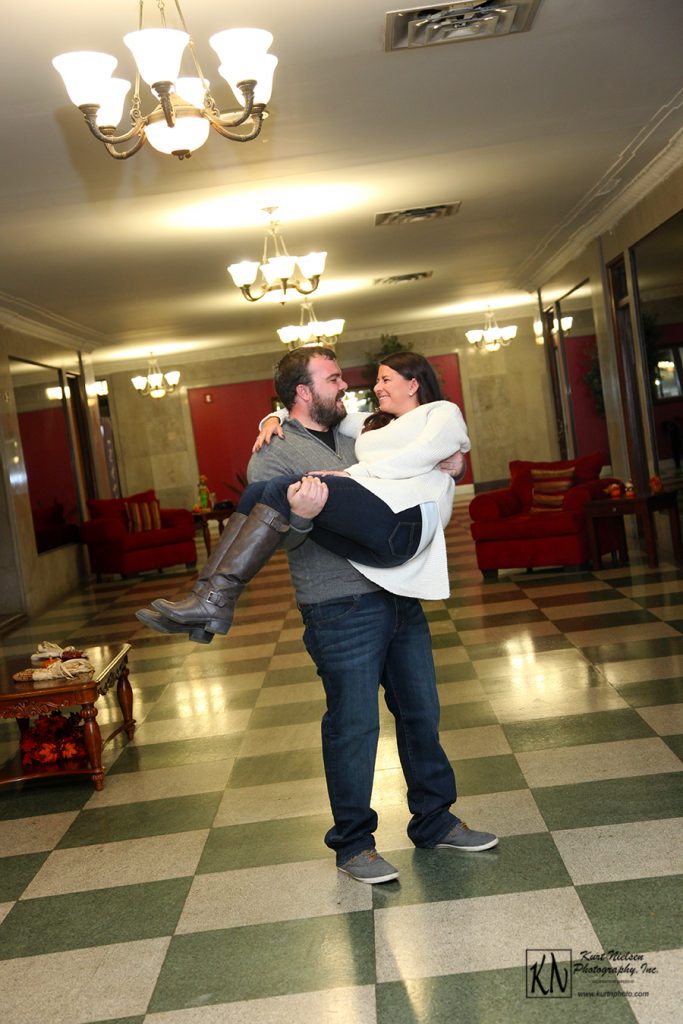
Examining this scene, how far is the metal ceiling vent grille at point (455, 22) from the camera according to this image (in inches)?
177

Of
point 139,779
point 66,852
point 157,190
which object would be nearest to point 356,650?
point 66,852

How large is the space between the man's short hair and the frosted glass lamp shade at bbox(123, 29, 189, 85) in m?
1.22

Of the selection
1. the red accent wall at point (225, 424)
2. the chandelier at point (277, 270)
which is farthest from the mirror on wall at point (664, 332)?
A: the red accent wall at point (225, 424)

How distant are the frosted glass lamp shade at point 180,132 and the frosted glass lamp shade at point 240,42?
0.38m

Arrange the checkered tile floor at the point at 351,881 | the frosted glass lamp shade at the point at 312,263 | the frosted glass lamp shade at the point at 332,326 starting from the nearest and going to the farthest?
the checkered tile floor at the point at 351,881
the frosted glass lamp shade at the point at 312,263
the frosted glass lamp shade at the point at 332,326

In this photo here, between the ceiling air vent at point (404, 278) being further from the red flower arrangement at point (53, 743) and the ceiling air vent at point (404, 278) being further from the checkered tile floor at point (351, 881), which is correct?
the red flower arrangement at point (53, 743)

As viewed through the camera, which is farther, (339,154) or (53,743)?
(339,154)

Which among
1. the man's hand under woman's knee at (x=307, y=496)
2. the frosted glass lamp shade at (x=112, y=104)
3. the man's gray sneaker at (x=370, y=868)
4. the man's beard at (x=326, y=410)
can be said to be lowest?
the man's gray sneaker at (x=370, y=868)

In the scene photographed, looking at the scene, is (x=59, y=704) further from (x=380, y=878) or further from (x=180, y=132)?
(x=180, y=132)

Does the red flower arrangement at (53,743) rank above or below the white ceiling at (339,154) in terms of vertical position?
below

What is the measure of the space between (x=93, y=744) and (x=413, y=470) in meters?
2.04

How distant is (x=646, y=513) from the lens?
8.36 m

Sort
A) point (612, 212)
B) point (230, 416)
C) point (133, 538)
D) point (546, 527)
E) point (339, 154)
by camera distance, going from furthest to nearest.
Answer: point (230, 416) < point (133, 538) < point (612, 212) < point (546, 527) < point (339, 154)

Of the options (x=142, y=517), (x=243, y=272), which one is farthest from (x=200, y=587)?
(x=142, y=517)
